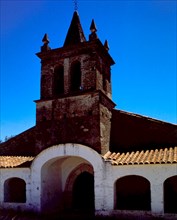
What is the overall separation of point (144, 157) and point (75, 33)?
7.35 m

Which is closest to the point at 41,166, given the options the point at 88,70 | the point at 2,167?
the point at 2,167

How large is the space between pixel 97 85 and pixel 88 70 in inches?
34.6

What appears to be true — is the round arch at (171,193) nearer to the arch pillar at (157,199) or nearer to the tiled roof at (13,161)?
the arch pillar at (157,199)

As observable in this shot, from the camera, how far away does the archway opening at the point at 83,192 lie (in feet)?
44.9

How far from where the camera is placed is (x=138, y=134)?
42.3ft

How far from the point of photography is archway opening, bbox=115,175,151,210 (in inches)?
468

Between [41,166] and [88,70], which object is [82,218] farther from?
[88,70]

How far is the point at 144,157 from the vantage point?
10.9 metres

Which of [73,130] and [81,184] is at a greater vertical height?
[73,130]

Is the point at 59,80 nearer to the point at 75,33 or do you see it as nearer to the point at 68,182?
the point at 75,33

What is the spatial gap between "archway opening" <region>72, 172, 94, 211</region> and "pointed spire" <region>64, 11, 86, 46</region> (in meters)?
6.86

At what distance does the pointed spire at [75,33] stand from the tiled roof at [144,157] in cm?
598

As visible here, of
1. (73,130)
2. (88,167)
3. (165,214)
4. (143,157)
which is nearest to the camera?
(165,214)

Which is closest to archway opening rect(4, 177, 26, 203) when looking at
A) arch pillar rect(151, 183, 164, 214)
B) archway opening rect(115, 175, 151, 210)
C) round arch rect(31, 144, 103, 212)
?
round arch rect(31, 144, 103, 212)
